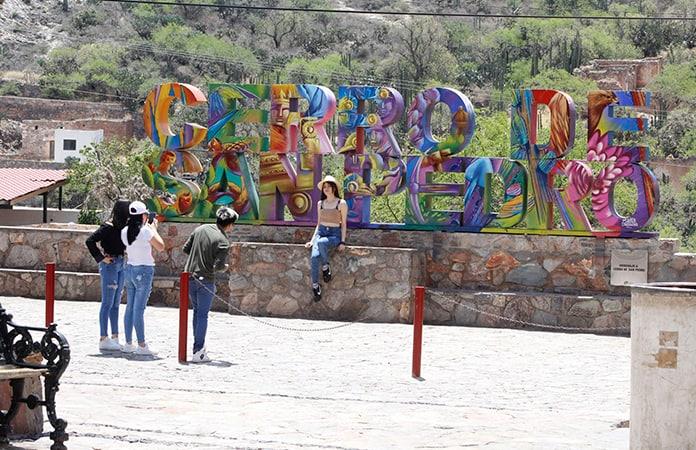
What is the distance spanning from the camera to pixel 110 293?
14727 millimetres

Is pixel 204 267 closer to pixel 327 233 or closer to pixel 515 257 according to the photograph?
pixel 327 233

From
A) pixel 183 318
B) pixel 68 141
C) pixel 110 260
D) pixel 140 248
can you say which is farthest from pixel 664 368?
pixel 68 141

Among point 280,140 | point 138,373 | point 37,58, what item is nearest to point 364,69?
point 37,58

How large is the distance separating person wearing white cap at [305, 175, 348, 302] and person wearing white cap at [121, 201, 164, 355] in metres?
3.97

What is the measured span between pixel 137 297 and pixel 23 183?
29448 millimetres

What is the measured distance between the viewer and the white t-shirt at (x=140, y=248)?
1450 cm

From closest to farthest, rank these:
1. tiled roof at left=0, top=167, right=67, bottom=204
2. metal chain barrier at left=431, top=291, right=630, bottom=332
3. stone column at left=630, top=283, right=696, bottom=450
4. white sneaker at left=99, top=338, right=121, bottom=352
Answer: stone column at left=630, top=283, right=696, bottom=450 < white sneaker at left=99, top=338, right=121, bottom=352 < metal chain barrier at left=431, top=291, right=630, bottom=332 < tiled roof at left=0, top=167, right=67, bottom=204

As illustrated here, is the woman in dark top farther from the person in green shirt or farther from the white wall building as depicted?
the white wall building

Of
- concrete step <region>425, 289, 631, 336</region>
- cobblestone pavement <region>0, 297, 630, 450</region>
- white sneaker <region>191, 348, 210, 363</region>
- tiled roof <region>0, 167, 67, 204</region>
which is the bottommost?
cobblestone pavement <region>0, 297, 630, 450</region>

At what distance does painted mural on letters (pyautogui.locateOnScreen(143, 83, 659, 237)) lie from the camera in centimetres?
1866

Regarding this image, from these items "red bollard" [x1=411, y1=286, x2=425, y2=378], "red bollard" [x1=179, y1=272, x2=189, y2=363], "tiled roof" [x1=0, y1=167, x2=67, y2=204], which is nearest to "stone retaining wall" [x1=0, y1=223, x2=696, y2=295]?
"red bollard" [x1=179, y1=272, x2=189, y2=363]

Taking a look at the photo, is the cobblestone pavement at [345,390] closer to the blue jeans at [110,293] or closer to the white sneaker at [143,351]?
the white sneaker at [143,351]

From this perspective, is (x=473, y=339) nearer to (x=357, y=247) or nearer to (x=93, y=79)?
(x=357, y=247)

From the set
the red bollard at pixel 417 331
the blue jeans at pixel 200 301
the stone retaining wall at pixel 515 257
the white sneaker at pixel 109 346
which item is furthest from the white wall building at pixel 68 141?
the red bollard at pixel 417 331
